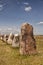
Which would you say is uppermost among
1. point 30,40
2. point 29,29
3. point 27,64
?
point 29,29

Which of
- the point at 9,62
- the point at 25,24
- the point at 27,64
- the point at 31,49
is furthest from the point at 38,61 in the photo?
the point at 25,24

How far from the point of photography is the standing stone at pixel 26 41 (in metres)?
21.8

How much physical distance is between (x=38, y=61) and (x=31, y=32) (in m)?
5.51

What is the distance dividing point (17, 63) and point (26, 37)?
16.9ft

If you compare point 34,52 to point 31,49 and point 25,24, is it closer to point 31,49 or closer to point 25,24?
point 31,49

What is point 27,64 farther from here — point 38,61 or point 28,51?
point 28,51

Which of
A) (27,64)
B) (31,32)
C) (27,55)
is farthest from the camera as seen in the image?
(31,32)

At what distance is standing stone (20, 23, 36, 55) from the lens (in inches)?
858

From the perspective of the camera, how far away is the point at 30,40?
22.1 metres

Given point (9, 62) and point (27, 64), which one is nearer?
point (27, 64)

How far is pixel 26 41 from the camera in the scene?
22.0 m

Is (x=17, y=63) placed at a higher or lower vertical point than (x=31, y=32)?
lower

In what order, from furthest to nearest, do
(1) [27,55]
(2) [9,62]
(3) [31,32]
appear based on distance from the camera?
(3) [31,32] → (1) [27,55] → (2) [9,62]

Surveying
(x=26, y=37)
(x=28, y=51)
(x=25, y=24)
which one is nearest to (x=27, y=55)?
(x=28, y=51)
